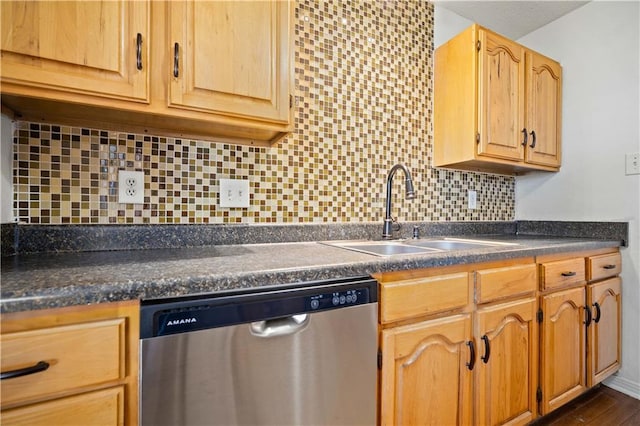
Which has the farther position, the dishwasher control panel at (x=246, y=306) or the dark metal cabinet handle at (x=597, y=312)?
the dark metal cabinet handle at (x=597, y=312)

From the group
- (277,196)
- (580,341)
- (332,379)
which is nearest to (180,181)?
(277,196)

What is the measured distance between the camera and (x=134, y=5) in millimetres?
941

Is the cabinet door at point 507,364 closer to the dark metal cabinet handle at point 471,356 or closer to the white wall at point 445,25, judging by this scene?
the dark metal cabinet handle at point 471,356

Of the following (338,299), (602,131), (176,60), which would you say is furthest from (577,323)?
(176,60)

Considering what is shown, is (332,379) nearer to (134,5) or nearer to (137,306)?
(137,306)

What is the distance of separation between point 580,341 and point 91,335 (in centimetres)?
211

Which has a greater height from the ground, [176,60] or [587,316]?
[176,60]

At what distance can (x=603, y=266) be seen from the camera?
1.76m

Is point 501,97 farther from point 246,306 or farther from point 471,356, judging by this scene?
point 246,306

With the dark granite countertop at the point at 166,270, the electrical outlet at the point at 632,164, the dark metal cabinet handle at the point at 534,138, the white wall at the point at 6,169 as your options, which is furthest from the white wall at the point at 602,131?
the white wall at the point at 6,169

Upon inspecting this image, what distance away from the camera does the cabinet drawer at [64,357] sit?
1.97 feet

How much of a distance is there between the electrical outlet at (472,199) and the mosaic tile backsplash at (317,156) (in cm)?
4

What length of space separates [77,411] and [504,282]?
1.41 meters

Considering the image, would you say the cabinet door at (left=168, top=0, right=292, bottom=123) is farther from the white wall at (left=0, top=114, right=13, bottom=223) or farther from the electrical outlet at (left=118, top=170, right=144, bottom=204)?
the white wall at (left=0, top=114, right=13, bottom=223)
